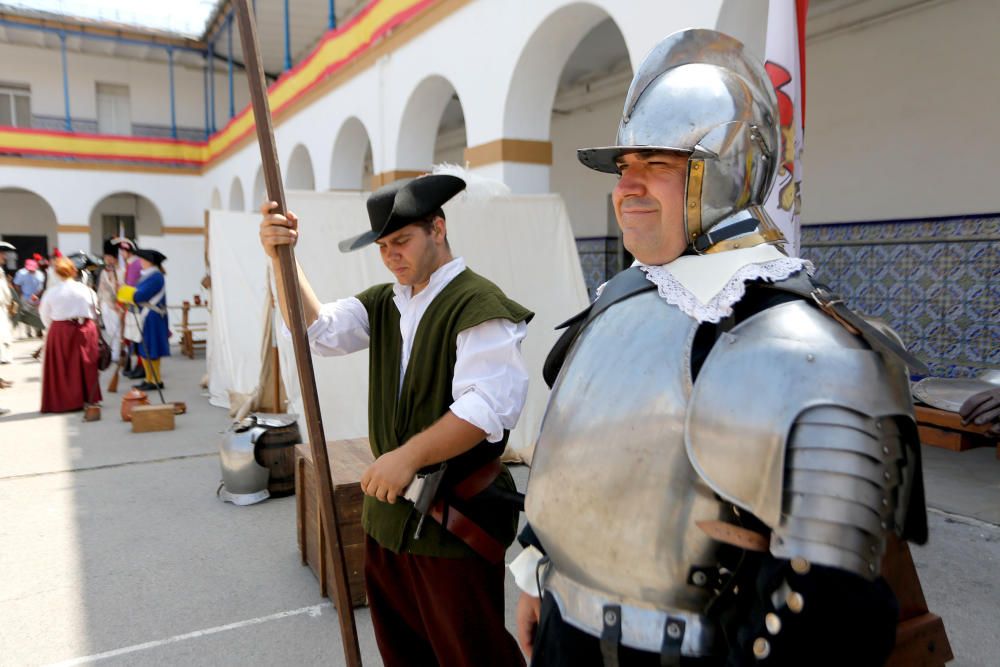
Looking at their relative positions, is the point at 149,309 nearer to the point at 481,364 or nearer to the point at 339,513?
the point at 339,513

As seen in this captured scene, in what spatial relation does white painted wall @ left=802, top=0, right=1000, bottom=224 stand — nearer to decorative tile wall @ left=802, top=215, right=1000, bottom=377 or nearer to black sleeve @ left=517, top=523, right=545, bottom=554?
decorative tile wall @ left=802, top=215, right=1000, bottom=377

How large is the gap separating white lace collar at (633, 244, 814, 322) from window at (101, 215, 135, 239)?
72.8ft

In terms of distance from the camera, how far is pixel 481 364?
5.57 ft

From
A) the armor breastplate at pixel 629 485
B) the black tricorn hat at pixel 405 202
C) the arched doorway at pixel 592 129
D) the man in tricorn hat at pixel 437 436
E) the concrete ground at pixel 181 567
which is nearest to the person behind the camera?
the armor breastplate at pixel 629 485

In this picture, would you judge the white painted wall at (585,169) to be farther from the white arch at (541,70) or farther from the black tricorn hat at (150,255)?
the black tricorn hat at (150,255)

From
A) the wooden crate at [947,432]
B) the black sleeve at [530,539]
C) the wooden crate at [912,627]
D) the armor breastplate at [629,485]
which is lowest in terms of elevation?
the wooden crate at [947,432]

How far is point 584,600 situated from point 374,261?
3886 mm

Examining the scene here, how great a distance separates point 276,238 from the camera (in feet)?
5.57

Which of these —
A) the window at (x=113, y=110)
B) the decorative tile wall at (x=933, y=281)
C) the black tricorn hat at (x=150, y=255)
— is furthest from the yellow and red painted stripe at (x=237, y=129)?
the decorative tile wall at (x=933, y=281)

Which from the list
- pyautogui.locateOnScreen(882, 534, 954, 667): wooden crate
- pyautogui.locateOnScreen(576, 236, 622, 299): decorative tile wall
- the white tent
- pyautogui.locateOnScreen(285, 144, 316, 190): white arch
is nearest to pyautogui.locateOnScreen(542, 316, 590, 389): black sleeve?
pyautogui.locateOnScreen(882, 534, 954, 667): wooden crate

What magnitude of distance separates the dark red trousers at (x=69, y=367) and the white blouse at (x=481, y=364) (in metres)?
6.66

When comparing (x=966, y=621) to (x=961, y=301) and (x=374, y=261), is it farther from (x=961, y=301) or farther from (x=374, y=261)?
(x=374, y=261)

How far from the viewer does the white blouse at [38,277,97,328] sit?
7.00 metres

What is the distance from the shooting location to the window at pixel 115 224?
19984mm
